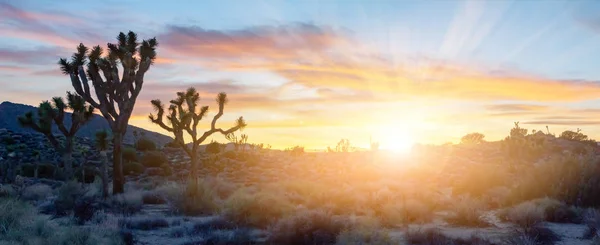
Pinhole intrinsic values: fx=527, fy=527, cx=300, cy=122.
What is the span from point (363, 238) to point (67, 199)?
39.0ft

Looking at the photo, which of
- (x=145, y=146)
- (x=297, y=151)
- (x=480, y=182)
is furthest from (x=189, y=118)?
(x=297, y=151)

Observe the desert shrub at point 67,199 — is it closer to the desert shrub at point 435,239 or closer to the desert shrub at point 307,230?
the desert shrub at point 307,230

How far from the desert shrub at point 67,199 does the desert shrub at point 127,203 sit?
1430 mm

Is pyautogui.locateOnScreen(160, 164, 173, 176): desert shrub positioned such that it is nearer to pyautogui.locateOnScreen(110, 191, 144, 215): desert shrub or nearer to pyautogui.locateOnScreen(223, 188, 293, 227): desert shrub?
pyautogui.locateOnScreen(110, 191, 144, 215): desert shrub

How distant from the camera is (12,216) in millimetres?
14023

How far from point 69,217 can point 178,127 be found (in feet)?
35.7

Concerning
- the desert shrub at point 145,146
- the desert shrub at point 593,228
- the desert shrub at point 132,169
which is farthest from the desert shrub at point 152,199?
the desert shrub at point 145,146

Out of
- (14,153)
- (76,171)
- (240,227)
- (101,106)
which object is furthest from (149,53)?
(14,153)

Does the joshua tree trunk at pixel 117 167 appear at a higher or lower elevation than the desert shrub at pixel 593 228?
higher

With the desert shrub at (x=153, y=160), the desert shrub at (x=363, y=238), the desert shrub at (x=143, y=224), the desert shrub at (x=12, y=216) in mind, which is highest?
the desert shrub at (x=153, y=160)

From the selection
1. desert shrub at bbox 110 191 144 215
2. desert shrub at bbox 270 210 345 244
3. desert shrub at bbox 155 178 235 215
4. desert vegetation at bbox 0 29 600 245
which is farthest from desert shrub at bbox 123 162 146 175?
desert shrub at bbox 270 210 345 244

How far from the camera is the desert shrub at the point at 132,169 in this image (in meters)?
41.7

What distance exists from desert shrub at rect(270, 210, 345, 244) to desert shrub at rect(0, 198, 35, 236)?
6.50m

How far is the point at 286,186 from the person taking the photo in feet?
93.3
